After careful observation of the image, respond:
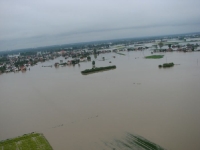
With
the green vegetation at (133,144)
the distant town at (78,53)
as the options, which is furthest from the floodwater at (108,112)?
the distant town at (78,53)

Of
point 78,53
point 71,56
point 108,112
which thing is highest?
point 78,53

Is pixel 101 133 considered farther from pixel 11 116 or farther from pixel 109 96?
pixel 11 116

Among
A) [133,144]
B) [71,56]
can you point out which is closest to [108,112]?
[133,144]

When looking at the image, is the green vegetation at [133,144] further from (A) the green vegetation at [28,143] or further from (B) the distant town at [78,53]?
(B) the distant town at [78,53]

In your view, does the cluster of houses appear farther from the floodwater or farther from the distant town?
the floodwater

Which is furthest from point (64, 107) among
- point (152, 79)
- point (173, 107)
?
point (152, 79)

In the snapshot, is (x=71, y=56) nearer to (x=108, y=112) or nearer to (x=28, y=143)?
(x=108, y=112)
